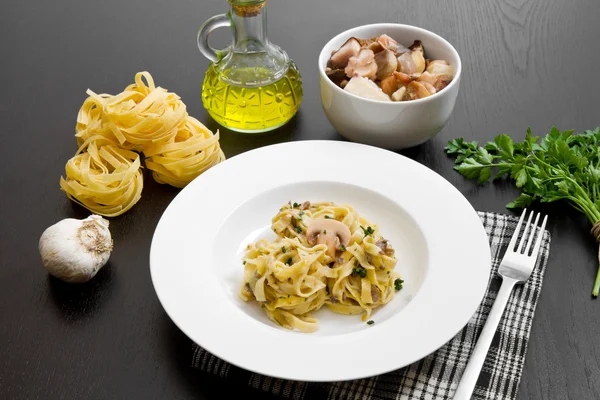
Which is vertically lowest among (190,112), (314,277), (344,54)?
(190,112)

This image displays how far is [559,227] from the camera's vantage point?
2232mm

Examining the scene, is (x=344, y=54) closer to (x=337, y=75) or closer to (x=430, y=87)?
(x=337, y=75)

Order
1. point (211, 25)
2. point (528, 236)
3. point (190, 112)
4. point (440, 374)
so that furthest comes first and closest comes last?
point (190, 112) < point (211, 25) < point (528, 236) < point (440, 374)

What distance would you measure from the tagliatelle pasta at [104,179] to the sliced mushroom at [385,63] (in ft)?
2.79

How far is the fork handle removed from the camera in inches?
67.0

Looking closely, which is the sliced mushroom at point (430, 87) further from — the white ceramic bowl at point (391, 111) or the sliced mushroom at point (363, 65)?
the sliced mushroom at point (363, 65)

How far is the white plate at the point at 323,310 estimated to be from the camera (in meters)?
1.72

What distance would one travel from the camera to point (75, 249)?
6.60 ft

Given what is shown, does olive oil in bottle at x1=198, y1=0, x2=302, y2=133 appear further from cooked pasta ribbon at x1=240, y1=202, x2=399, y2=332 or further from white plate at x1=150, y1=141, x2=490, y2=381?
cooked pasta ribbon at x1=240, y1=202, x2=399, y2=332

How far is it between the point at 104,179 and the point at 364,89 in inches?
34.6

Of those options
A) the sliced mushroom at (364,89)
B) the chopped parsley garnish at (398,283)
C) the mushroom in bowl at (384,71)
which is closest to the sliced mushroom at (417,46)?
the mushroom in bowl at (384,71)

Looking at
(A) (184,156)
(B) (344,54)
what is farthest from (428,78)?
(A) (184,156)

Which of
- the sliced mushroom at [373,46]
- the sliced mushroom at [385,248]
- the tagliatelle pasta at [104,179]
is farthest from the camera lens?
the sliced mushroom at [373,46]

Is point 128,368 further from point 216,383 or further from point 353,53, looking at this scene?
point 353,53
